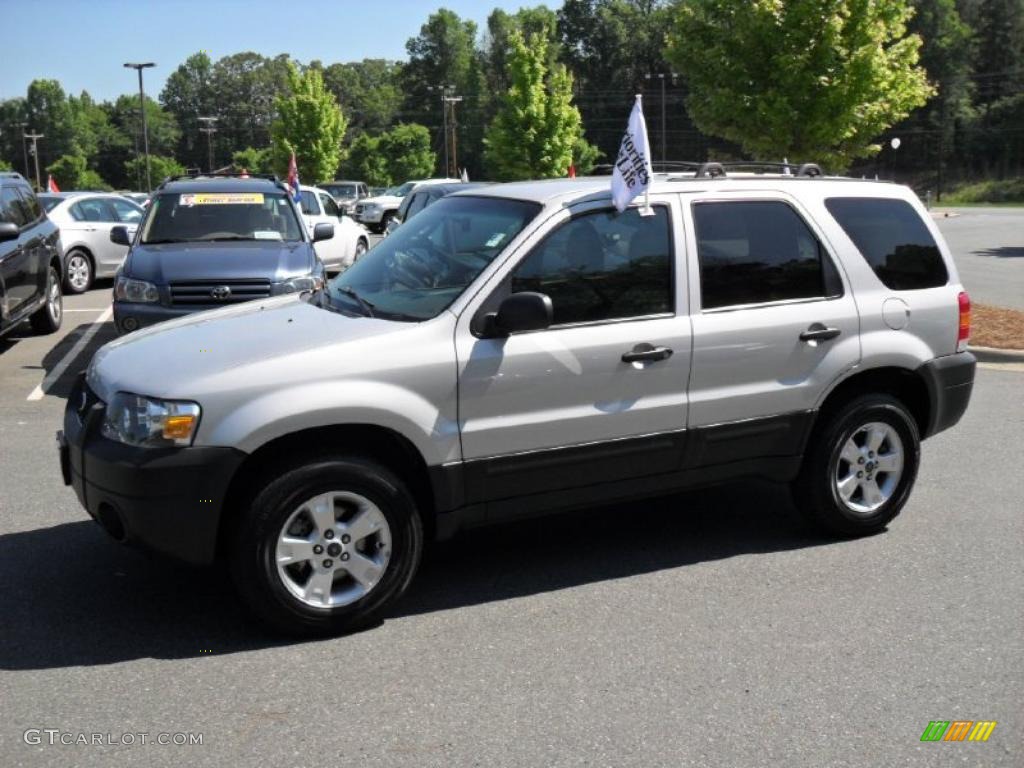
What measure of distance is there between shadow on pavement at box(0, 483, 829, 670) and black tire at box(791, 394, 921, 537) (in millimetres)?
195

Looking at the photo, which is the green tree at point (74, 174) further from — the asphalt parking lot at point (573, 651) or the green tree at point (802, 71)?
the asphalt parking lot at point (573, 651)

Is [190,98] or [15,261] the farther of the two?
[190,98]

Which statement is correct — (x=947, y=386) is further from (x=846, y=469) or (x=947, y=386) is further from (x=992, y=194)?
(x=992, y=194)

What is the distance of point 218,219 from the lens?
34.7ft

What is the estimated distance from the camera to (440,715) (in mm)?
3814

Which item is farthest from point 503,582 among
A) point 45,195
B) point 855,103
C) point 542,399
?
point 45,195

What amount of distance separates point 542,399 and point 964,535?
252 centimetres

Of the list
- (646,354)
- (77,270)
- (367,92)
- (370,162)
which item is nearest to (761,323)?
(646,354)

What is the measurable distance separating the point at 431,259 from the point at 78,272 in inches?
544

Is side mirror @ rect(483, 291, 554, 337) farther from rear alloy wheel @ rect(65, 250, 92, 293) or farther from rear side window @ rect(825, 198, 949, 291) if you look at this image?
rear alloy wheel @ rect(65, 250, 92, 293)

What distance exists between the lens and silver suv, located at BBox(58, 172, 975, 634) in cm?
430

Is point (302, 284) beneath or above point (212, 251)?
beneath

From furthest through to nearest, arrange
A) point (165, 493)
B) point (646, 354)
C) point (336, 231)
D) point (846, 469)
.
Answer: point (336, 231), point (846, 469), point (646, 354), point (165, 493)

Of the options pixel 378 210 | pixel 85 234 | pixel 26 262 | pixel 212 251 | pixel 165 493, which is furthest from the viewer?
pixel 378 210
